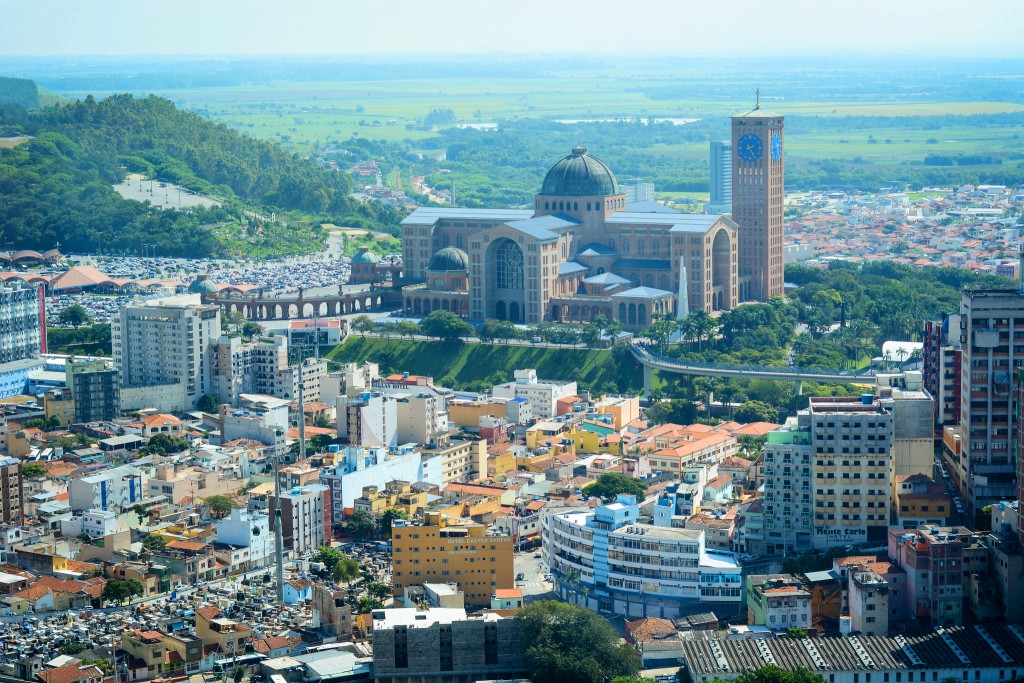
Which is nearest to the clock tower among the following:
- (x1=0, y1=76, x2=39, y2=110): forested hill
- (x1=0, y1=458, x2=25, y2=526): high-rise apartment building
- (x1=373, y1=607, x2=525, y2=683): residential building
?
(x1=0, y1=458, x2=25, y2=526): high-rise apartment building

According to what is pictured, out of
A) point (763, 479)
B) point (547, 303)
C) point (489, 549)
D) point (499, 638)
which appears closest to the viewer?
point (499, 638)

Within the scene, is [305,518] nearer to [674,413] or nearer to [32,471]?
[32,471]

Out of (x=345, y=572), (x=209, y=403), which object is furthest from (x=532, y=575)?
(x=209, y=403)

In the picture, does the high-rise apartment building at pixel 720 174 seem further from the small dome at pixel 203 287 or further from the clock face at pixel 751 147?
the small dome at pixel 203 287

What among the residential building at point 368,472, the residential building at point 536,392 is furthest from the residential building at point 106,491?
the residential building at point 536,392

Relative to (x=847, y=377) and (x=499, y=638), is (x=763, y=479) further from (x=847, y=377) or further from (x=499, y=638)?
(x=847, y=377)

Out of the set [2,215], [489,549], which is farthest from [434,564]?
[2,215]
